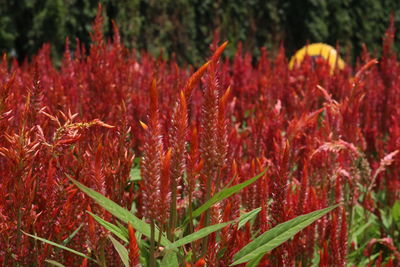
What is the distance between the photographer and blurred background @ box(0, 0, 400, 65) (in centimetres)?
647

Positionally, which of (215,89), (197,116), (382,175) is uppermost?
(215,89)

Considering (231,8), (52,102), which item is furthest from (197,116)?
(231,8)

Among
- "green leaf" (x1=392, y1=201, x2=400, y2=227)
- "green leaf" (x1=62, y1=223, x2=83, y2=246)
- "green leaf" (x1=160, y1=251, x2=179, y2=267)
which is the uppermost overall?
"green leaf" (x1=160, y1=251, x2=179, y2=267)

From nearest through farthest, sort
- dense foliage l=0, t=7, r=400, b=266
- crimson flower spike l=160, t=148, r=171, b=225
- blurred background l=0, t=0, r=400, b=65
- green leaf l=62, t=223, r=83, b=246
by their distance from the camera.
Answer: crimson flower spike l=160, t=148, r=171, b=225
dense foliage l=0, t=7, r=400, b=266
green leaf l=62, t=223, r=83, b=246
blurred background l=0, t=0, r=400, b=65

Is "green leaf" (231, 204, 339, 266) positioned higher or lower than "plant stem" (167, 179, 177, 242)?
lower

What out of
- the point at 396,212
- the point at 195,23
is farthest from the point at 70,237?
the point at 195,23

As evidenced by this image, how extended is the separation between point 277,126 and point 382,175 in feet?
3.53

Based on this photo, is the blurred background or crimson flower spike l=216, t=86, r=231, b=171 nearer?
crimson flower spike l=216, t=86, r=231, b=171

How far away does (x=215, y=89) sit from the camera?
1.08 metres

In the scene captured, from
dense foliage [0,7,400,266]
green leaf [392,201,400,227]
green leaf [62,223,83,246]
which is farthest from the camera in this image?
green leaf [392,201,400,227]

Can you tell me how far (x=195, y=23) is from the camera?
27.3 feet

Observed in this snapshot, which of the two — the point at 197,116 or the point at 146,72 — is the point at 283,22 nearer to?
the point at 146,72

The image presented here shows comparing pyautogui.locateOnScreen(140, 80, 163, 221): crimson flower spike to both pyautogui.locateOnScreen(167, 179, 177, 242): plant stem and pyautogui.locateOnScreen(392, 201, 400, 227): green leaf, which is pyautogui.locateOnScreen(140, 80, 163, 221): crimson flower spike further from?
pyautogui.locateOnScreen(392, 201, 400, 227): green leaf

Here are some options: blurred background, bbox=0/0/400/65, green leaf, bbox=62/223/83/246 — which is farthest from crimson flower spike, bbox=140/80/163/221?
blurred background, bbox=0/0/400/65
